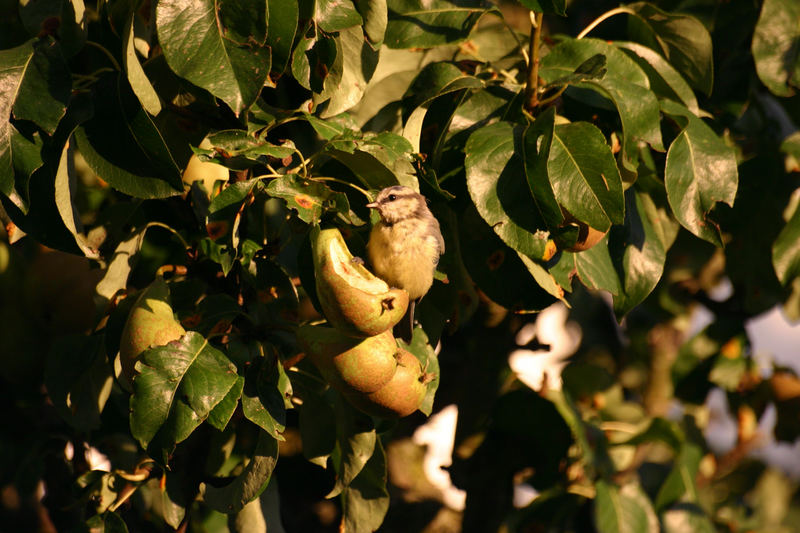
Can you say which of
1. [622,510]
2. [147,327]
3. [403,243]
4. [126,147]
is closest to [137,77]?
[126,147]

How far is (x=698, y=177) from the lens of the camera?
1836mm

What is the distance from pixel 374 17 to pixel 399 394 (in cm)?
76

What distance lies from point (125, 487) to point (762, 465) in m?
2.72

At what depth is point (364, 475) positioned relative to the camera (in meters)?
1.96

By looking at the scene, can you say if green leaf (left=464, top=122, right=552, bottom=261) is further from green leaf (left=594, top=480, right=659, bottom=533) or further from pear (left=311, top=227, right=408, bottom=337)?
green leaf (left=594, top=480, right=659, bottom=533)

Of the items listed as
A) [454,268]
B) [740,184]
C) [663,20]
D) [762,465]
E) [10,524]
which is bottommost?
[762,465]

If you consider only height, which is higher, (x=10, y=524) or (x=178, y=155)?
(x=178, y=155)

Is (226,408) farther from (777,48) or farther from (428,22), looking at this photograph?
(777,48)

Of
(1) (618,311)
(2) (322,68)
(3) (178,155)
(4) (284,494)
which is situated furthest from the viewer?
(4) (284,494)

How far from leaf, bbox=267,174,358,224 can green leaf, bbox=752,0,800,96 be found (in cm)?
133

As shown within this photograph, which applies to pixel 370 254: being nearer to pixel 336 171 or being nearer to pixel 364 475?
pixel 336 171

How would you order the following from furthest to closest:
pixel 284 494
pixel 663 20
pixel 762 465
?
pixel 762 465 → pixel 284 494 → pixel 663 20

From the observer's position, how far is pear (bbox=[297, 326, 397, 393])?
1.54 metres

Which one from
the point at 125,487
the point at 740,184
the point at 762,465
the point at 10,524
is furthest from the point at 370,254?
the point at 762,465
